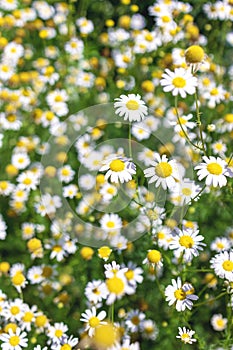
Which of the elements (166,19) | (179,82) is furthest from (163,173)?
(166,19)

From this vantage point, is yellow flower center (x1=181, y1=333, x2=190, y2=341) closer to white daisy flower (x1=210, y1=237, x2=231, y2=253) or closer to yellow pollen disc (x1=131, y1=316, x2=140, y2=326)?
yellow pollen disc (x1=131, y1=316, x2=140, y2=326)

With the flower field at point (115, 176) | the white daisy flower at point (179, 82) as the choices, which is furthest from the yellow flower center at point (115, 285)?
the white daisy flower at point (179, 82)

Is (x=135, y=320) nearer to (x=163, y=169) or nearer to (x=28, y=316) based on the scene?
(x=28, y=316)

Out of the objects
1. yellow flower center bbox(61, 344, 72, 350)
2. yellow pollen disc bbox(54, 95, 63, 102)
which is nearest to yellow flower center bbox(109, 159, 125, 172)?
yellow flower center bbox(61, 344, 72, 350)

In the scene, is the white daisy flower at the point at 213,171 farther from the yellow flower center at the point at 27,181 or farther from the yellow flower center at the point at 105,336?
the yellow flower center at the point at 27,181

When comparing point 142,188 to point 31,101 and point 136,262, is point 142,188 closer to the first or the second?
point 136,262

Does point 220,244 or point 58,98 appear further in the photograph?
point 58,98
